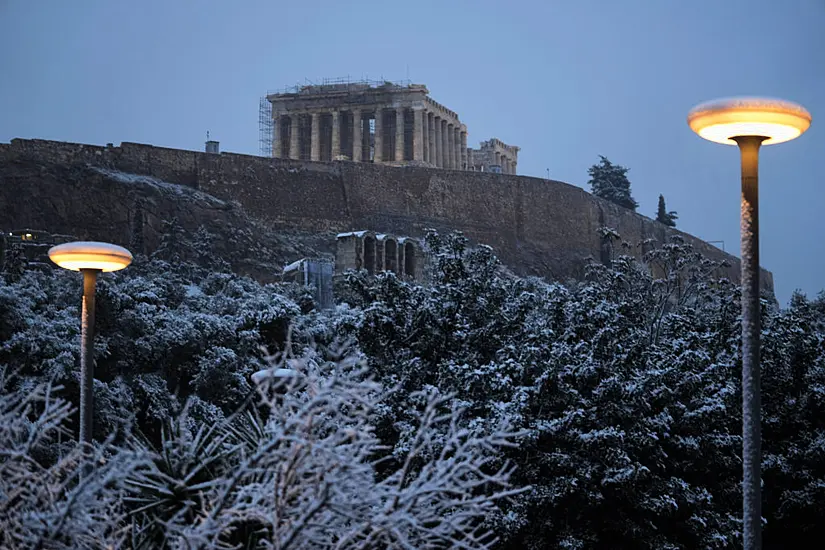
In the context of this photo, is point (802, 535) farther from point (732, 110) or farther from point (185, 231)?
point (185, 231)

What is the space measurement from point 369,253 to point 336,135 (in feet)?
82.2

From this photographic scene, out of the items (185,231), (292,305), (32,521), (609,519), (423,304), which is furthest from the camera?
(185,231)

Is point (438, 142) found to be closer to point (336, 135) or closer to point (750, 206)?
point (336, 135)

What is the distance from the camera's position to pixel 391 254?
39594 mm

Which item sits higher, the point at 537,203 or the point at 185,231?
the point at 537,203

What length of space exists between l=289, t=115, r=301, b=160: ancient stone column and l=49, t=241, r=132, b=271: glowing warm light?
180ft

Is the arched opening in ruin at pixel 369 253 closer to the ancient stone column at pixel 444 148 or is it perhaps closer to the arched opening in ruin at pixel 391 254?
the arched opening in ruin at pixel 391 254

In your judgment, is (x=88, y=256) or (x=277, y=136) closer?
(x=88, y=256)

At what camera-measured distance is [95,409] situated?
1895 cm

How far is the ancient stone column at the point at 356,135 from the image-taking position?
2454 inches

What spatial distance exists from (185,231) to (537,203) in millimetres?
21658

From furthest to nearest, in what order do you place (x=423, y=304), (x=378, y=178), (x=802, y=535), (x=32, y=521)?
(x=378, y=178), (x=802, y=535), (x=423, y=304), (x=32, y=521)

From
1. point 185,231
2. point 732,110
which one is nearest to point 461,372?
point 732,110

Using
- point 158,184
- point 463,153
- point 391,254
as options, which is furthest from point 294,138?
point 391,254
